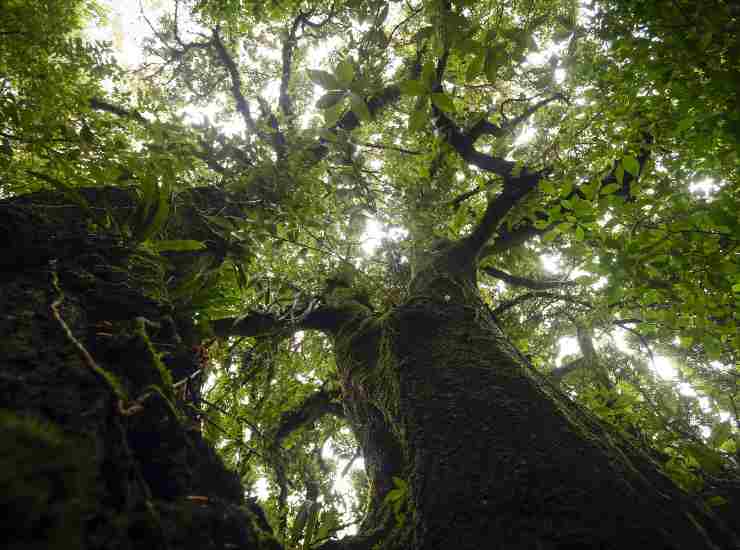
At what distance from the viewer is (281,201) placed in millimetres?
2891

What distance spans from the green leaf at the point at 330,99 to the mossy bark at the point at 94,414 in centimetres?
97

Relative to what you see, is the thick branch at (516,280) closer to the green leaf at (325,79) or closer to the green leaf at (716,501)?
the green leaf at (716,501)

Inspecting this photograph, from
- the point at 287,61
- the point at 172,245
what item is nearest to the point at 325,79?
the point at 172,245

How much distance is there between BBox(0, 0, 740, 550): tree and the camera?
108 cm

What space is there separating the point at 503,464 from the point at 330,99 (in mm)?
1595

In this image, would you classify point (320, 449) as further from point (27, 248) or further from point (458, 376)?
point (27, 248)

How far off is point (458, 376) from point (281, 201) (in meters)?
1.88

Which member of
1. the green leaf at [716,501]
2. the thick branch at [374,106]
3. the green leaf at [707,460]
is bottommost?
the green leaf at [716,501]

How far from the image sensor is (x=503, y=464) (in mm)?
1525

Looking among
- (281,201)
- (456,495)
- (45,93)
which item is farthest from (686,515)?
(45,93)

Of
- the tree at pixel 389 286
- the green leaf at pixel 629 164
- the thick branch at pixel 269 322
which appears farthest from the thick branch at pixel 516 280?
the green leaf at pixel 629 164

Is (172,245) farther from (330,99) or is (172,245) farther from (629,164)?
(629,164)

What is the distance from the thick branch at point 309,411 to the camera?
4266 millimetres

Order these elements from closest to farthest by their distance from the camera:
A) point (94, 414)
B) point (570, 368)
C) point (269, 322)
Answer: point (94, 414), point (269, 322), point (570, 368)
